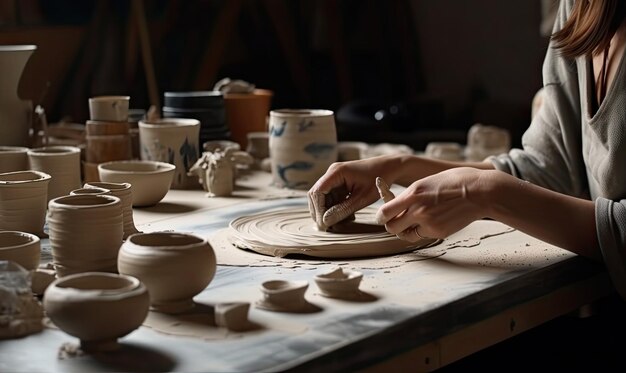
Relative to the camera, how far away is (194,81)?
14.4 feet

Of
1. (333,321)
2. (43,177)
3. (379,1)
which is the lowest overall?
(333,321)

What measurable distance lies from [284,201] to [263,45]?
254 cm

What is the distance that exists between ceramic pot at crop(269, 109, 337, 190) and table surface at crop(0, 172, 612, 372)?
406 mm

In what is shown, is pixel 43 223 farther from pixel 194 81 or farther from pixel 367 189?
pixel 194 81

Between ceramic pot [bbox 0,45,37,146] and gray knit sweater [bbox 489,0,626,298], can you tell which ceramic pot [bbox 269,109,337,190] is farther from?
ceramic pot [bbox 0,45,37,146]

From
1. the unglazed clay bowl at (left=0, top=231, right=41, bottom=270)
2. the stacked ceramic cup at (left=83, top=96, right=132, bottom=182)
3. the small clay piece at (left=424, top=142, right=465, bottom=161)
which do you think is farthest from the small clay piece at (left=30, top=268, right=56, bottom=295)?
the small clay piece at (left=424, top=142, right=465, bottom=161)

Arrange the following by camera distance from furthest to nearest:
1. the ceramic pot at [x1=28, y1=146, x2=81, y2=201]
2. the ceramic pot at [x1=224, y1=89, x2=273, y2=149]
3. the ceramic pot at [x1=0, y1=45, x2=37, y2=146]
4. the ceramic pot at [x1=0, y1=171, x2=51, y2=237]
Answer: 1. the ceramic pot at [x1=224, y1=89, x2=273, y2=149]
2. the ceramic pot at [x1=0, y1=45, x2=37, y2=146]
3. the ceramic pot at [x1=28, y1=146, x2=81, y2=201]
4. the ceramic pot at [x1=0, y1=171, x2=51, y2=237]

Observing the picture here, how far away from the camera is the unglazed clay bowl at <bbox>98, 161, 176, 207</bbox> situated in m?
2.23

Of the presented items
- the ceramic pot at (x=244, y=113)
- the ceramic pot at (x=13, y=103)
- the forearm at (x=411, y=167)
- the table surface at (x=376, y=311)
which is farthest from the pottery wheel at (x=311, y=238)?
the ceramic pot at (x=244, y=113)

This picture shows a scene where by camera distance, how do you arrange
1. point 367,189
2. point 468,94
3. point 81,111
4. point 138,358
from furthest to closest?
point 468,94 < point 81,111 < point 367,189 < point 138,358

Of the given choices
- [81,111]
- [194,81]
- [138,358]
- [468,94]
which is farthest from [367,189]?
[468,94]

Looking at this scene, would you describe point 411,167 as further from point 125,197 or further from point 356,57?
point 356,57

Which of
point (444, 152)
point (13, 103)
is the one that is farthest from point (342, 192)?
point (444, 152)

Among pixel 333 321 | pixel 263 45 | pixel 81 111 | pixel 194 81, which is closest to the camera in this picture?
pixel 333 321
